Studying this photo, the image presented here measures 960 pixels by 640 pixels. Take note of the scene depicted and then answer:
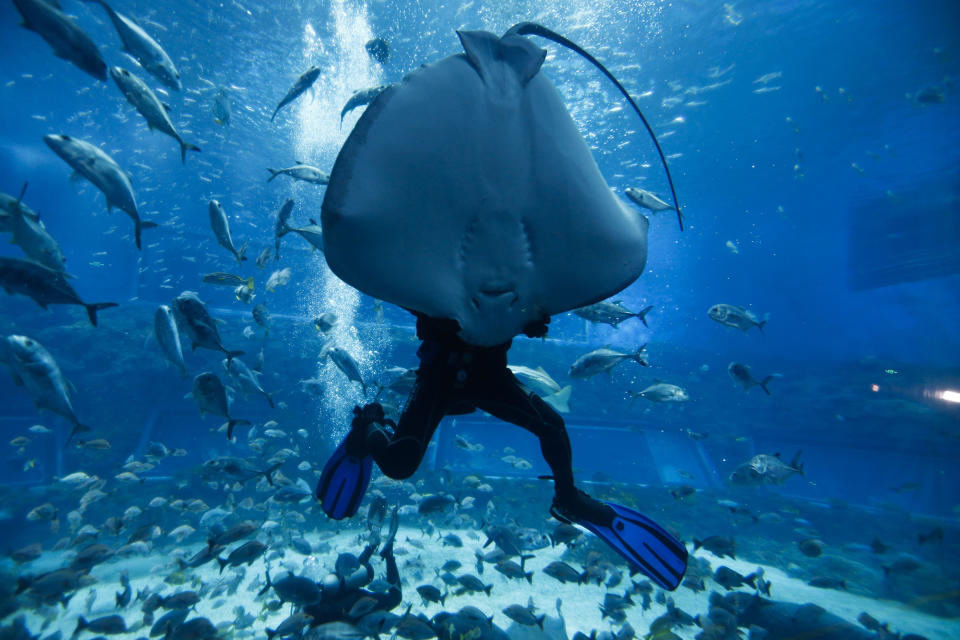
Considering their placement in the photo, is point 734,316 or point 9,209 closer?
point 9,209

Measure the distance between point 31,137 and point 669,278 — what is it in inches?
1999

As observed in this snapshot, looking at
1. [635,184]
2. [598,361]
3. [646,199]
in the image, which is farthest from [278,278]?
[635,184]

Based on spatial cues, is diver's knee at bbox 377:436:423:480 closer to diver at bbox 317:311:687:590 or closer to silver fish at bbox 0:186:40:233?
diver at bbox 317:311:687:590

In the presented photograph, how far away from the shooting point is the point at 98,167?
3428mm

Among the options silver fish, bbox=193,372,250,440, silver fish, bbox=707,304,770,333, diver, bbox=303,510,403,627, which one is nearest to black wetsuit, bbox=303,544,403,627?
diver, bbox=303,510,403,627

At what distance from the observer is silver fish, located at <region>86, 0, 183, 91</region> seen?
3.73 meters

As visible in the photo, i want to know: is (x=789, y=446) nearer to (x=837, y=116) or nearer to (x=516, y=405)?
(x=837, y=116)

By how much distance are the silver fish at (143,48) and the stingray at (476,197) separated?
3.87 metres

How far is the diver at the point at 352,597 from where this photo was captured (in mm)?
3861

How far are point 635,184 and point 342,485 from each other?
70.6 ft

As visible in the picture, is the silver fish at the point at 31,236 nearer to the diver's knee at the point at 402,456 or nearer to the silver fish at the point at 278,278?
the silver fish at the point at 278,278

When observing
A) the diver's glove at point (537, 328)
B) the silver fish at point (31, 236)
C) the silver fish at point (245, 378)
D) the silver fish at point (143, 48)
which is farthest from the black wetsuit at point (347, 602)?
the silver fish at point (143, 48)

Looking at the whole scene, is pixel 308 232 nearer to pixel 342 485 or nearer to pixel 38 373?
pixel 38 373

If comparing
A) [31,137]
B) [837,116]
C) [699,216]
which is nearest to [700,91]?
[837,116]
